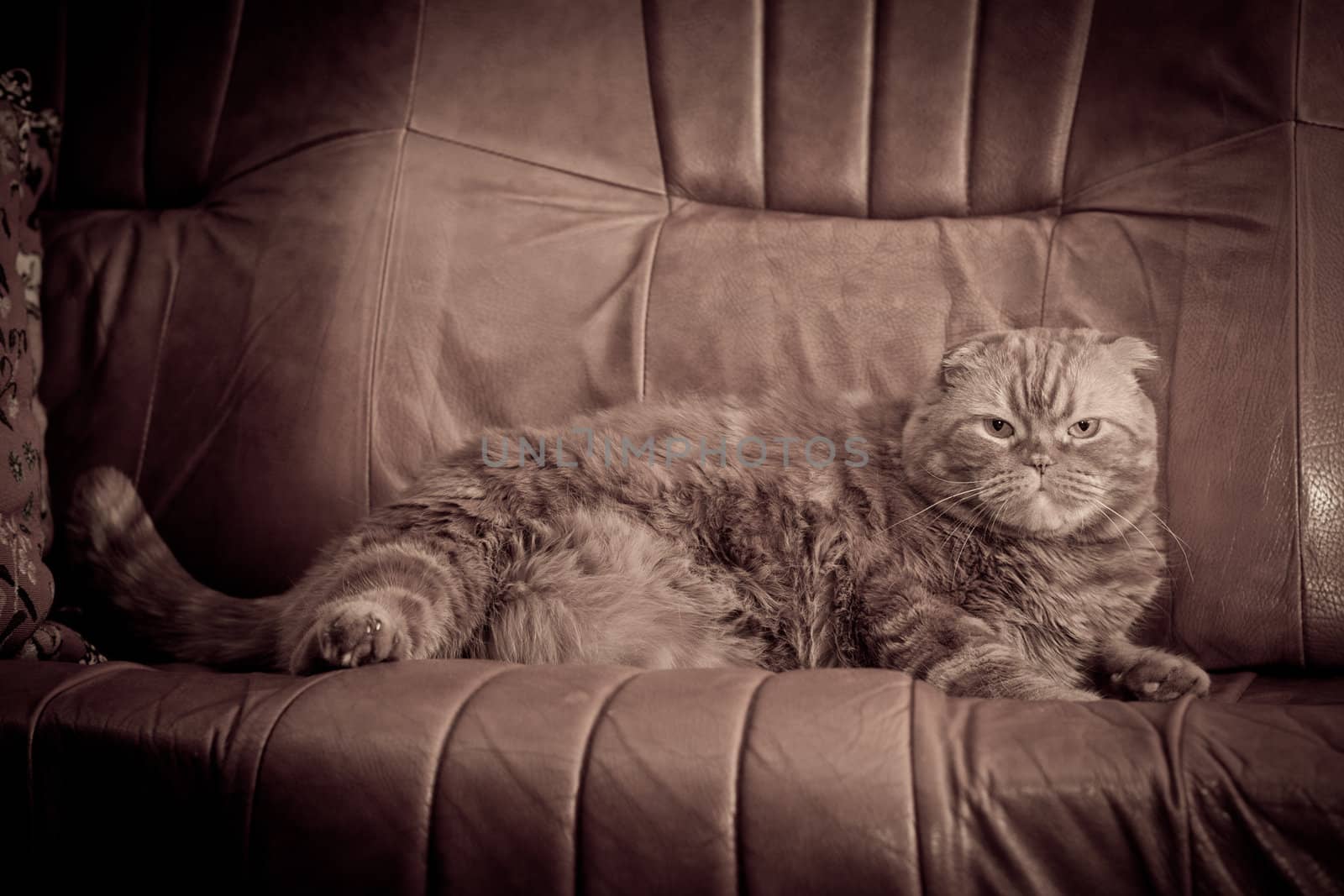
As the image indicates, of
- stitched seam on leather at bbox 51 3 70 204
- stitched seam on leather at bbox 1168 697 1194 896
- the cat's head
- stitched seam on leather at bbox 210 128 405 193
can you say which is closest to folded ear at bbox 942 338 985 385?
the cat's head

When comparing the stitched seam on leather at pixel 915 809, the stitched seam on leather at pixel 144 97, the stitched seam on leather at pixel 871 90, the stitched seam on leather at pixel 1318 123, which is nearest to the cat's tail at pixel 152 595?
the stitched seam on leather at pixel 144 97

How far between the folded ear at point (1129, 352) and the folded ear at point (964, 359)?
21 cm

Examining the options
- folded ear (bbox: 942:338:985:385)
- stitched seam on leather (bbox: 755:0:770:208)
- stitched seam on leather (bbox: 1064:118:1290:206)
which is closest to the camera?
folded ear (bbox: 942:338:985:385)

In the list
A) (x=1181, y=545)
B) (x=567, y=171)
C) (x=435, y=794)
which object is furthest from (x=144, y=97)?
(x=1181, y=545)

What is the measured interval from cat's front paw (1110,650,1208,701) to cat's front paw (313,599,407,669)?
1.06 m

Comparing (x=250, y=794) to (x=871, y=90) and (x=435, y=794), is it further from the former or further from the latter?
(x=871, y=90)

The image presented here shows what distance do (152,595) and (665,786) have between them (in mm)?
1131

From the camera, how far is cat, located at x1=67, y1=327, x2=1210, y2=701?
1558 millimetres

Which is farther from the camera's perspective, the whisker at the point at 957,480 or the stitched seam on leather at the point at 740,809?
the whisker at the point at 957,480

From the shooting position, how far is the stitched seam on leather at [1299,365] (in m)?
1.59

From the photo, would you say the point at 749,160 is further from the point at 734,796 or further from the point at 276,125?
the point at 734,796

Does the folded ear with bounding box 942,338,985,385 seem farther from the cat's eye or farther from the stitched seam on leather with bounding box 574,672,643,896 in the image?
the stitched seam on leather with bounding box 574,672,643,896

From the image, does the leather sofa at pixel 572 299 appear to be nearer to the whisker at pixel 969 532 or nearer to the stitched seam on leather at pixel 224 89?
the stitched seam on leather at pixel 224 89

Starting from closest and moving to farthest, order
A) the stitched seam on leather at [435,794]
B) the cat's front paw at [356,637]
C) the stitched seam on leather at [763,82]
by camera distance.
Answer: the stitched seam on leather at [435,794]
the cat's front paw at [356,637]
the stitched seam on leather at [763,82]
